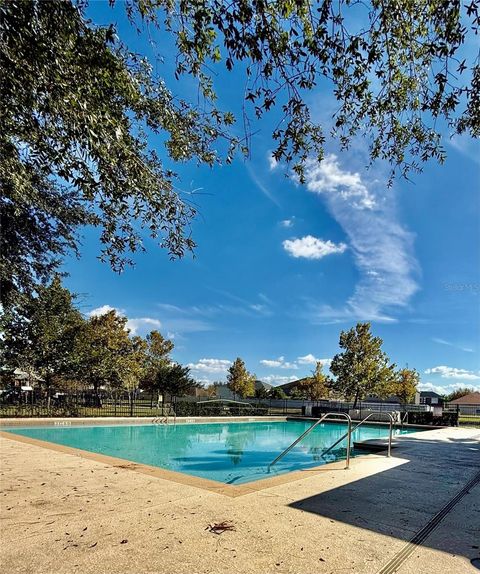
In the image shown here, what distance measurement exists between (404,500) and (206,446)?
1030 cm

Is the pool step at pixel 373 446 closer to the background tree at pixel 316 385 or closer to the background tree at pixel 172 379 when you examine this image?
the background tree at pixel 172 379

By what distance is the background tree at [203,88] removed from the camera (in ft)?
10.2

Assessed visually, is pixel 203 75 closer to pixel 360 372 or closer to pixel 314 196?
pixel 314 196

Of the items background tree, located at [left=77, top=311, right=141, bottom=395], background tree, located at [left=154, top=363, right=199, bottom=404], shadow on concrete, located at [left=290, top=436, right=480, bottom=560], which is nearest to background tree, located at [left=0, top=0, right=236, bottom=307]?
shadow on concrete, located at [left=290, top=436, right=480, bottom=560]

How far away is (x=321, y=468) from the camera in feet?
23.7

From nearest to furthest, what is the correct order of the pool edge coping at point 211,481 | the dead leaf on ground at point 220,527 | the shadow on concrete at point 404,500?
the dead leaf on ground at point 220,527 < the shadow on concrete at point 404,500 < the pool edge coping at point 211,481

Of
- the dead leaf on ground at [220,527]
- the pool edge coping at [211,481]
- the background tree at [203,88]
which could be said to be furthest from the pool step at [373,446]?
the background tree at [203,88]

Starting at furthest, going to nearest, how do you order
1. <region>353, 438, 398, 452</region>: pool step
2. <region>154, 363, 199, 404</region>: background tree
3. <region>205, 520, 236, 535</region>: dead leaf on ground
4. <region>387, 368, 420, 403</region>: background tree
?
<region>387, 368, 420, 403</region>: background tree, <region>154, 363, 199, 404</region>: background tree, <region>353, 438, 398, 452</region>: pool step, <region>205, 520, 236, 535</region>: dead leaf on ground

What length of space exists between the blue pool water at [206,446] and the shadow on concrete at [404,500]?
324cm

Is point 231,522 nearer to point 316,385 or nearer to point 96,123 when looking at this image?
point 96,123

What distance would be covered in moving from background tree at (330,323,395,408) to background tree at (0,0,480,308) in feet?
93.7

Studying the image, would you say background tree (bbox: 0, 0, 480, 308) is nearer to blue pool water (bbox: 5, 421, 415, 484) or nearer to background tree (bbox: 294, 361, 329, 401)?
blue pool water (bbox: 5, 421, 415, 484)

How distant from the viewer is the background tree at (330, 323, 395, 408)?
1231 inches

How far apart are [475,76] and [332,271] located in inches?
820
